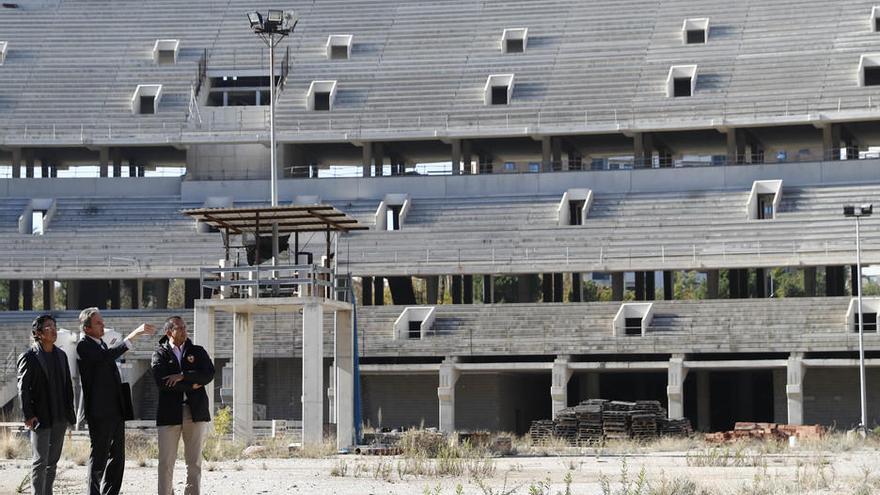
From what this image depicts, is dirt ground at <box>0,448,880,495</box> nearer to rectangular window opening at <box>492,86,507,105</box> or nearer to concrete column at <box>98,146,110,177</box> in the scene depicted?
rectangular window opening at <box>492,86,507,105</box>

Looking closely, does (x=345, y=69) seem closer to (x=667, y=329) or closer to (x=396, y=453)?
(x=667, y=329)

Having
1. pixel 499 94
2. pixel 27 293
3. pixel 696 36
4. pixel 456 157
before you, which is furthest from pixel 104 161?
pixel 696 36

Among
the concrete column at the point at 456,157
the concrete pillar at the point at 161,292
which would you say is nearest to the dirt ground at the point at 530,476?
the concrete pillar at the point at 161,292

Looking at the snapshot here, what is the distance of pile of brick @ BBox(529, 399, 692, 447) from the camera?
1571 inches

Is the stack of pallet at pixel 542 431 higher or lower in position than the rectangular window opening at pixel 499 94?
lower

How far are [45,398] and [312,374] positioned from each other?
64.5 feet

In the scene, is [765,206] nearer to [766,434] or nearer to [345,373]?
[766,434]

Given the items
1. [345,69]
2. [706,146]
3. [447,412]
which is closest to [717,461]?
[447,412]

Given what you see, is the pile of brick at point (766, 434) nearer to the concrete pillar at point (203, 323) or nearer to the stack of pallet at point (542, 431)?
the stack of pallet at point (542, 431)

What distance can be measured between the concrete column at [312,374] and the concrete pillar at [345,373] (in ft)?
1.73

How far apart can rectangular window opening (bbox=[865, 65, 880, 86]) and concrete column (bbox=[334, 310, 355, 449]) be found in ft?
97.0

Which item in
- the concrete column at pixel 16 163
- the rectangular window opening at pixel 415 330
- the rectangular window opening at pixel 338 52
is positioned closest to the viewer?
the rectangular window opening at pixel 415 330

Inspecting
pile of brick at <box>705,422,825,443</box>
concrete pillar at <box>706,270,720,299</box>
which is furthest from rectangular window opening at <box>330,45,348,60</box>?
pile of brick at <box>705,422,825,443</box>

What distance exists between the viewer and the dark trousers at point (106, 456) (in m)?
15.4
